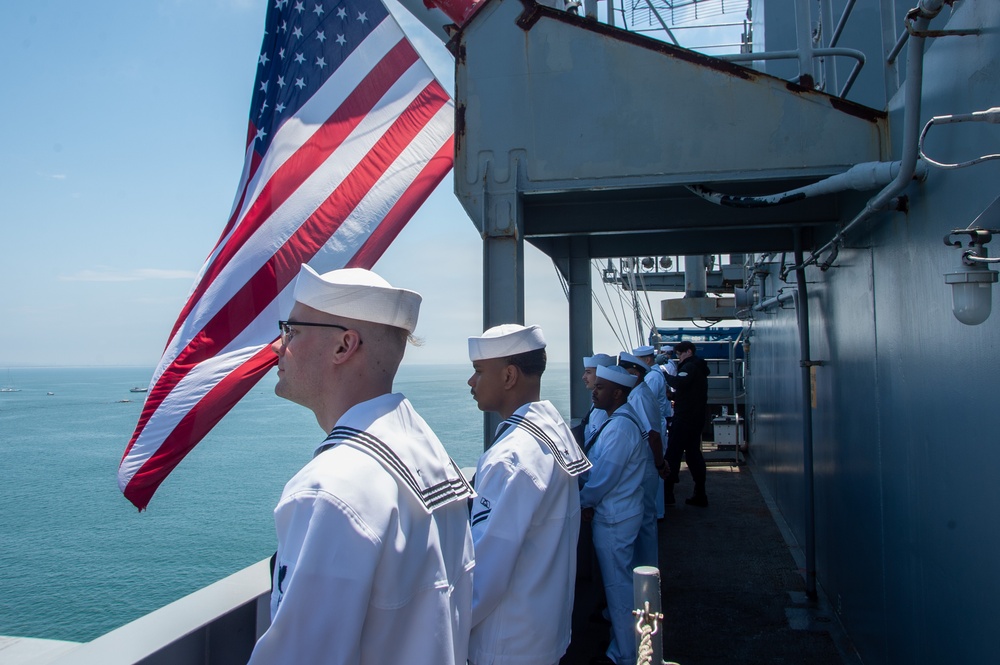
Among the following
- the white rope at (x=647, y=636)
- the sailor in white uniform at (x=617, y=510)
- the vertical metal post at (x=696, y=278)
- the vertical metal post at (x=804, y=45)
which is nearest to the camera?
the white rope at (x=647, y=636)

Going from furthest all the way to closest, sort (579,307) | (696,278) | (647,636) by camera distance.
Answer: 1. (696,278)
2. (579,307)
3. (647,636)

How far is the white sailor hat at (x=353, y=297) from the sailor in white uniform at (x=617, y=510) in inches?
118

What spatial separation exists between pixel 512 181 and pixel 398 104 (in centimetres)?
197

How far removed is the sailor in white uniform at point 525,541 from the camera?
2328 millimetres

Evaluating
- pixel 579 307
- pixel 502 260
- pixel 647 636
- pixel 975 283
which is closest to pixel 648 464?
pixel 579 307

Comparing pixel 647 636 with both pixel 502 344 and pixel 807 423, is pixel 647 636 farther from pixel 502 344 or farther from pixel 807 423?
pixel 807 423

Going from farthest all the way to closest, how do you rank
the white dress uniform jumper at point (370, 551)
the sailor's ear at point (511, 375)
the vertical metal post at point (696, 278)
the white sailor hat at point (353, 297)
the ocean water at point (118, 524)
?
1. the ocean water at point (118, 524)
2. the vertical metal post at point (696, 278)
3. the sailor's ear at point (511, 375)
4. the white sailor hat at point (353, 297)
5. the white dress uniform jumper at point (370, 551)

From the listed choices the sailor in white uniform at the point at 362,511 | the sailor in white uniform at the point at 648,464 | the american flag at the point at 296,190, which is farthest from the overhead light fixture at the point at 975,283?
the american flag at the point at 296,190

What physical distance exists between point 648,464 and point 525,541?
10.4ft

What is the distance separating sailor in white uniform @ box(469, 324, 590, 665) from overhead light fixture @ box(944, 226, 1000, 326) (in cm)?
137

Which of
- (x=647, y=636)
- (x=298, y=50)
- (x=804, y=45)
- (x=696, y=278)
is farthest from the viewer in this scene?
(x=696, y=278)

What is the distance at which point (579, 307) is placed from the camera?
22.5ft

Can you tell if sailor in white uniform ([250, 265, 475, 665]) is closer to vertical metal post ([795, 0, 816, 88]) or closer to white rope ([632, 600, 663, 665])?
white rope ([632, 600, 663, 665])

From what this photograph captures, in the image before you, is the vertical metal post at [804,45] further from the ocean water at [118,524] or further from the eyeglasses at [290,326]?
the ocean water at [118,524]
